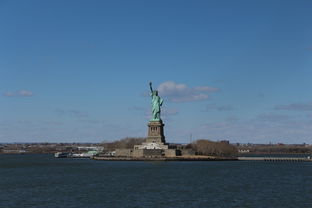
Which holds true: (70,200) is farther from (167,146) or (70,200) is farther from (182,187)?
(167,146)

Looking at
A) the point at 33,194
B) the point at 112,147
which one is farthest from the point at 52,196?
the point at 112,147

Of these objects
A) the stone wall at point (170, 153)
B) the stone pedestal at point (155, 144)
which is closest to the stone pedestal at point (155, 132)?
the stone pedestal at point (155, 144)

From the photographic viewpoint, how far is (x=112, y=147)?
12988cm

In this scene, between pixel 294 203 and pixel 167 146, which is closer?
pixel 294 203

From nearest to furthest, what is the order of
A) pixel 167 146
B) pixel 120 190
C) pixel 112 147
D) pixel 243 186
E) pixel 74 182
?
1. pixel 120 190
2. pixel 243 186
3. pixel 74 182
4. pixel 167 146
5. pixel 112 147

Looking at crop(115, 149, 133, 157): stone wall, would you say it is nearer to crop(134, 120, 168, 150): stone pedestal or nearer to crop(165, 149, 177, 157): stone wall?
crop(134, 120, 168, 150): stone pedestal

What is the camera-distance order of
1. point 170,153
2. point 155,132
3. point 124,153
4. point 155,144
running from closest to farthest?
point 170,153
point 155,144
point 155,132
point 124,153

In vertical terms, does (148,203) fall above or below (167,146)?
below

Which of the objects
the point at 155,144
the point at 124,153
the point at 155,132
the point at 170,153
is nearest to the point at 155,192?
the point at 170,153

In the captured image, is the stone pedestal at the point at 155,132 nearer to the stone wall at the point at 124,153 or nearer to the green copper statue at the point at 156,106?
the green copper statue at the point at 156,106

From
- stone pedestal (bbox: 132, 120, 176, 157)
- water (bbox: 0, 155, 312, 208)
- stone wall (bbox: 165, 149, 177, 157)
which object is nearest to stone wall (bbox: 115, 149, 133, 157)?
stone pedestal (bbox: 132, 120, 176, 157)

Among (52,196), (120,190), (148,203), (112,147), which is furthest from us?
(112,147)

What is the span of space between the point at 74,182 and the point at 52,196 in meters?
9.67

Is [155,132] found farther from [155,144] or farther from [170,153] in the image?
[170,153]
